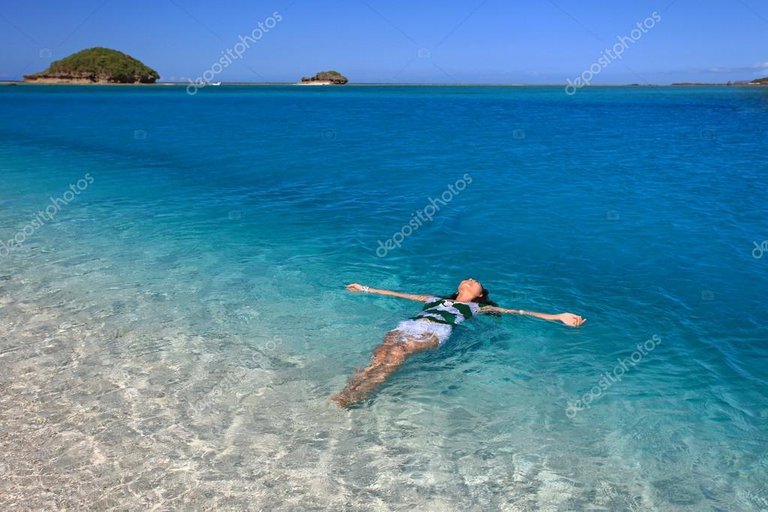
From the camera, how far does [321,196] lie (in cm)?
2294

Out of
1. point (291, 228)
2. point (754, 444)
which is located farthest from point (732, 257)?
point (291, 228)

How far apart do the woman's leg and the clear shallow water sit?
236 millimetres

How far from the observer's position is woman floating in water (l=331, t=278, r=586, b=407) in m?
8.50

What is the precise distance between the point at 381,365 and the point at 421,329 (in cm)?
118

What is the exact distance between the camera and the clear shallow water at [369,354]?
21.8ft

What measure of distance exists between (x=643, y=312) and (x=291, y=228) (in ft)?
35.3

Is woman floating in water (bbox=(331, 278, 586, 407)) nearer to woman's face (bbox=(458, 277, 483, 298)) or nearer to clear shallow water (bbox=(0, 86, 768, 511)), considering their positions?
woman's face (bbox=(458, 277, 483, 298))

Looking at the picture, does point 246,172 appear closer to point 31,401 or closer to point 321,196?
point 321,196
